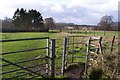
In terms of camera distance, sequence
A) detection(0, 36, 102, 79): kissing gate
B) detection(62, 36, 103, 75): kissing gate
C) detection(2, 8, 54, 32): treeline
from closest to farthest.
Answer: detection(0, 36, 102, 79): kissing gate → detection(62, 36, 103, 75): kissing gate → detection(2, 8, 54, 32): treeline

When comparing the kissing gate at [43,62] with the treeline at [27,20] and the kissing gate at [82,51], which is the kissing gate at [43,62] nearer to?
the kissing gate at [82,51]

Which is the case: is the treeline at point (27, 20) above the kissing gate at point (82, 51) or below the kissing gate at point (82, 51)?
above

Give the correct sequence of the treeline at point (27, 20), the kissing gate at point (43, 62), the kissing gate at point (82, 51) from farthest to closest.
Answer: the treeline at point (27, 20) → the kissing gate at point (82, 51) → the kissing gate at point (43, 62)

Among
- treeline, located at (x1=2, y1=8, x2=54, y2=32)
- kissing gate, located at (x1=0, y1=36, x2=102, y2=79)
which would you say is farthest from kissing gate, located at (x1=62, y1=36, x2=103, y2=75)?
treeline, located at (x1=2, y1=8, x2=54, y2=32)

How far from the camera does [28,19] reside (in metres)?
91.1

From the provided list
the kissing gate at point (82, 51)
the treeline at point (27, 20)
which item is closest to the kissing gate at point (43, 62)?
the kissing gate at point (82, 51)

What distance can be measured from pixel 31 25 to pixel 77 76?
8175 centimetres

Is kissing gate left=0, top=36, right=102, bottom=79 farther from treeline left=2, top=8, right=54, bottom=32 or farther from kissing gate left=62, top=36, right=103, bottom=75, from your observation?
treeline left=2, top=8, right=54, bottom=32

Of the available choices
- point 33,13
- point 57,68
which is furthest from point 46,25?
point 57,68

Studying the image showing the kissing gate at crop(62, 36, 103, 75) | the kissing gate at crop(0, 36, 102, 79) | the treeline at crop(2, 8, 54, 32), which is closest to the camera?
the kissing gate at crop(0, 36, 102, 79)

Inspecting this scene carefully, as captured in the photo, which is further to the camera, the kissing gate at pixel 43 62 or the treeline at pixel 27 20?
the treeline at pixel 27 20

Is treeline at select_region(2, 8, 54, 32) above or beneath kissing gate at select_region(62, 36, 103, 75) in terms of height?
above

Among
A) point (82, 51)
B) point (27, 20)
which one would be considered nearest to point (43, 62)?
point (82, 51)

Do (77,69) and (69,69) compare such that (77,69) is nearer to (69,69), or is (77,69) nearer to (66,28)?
(69,69)
